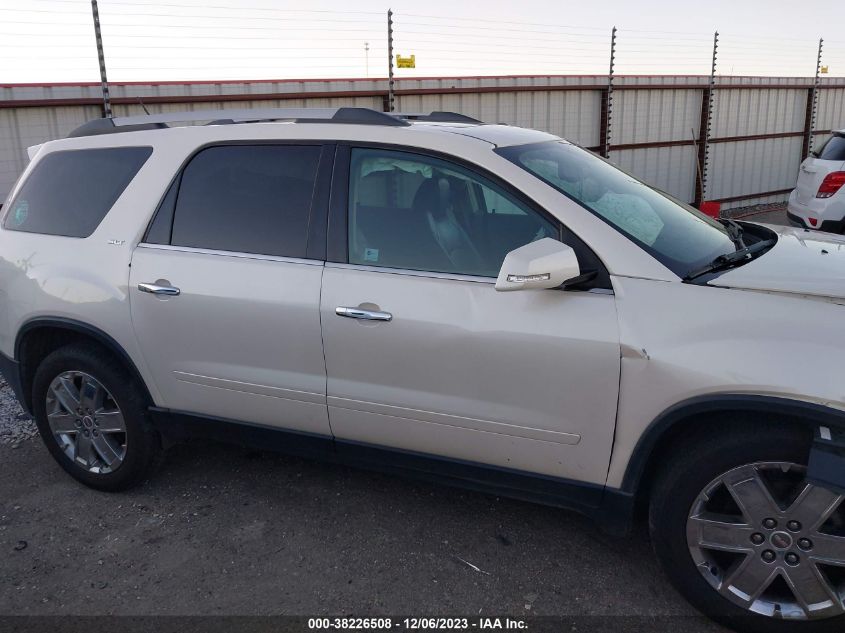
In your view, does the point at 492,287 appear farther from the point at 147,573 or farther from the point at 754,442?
the point at 147,573

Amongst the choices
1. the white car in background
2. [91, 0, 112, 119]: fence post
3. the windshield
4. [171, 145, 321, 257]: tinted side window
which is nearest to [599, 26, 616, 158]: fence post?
the white car in background

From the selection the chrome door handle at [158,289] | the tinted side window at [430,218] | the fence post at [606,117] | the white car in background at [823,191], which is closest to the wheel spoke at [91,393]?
the chrome door handle at [158,289]

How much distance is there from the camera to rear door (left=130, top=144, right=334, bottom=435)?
Result: 3205 millimetres

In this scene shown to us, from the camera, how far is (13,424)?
4844 millimetres

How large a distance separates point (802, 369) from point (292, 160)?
223 centimetres

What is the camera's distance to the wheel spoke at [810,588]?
101 inches

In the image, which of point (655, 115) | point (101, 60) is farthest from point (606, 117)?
point (101, 60)

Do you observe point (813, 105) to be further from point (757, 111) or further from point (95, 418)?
point (95, 418)

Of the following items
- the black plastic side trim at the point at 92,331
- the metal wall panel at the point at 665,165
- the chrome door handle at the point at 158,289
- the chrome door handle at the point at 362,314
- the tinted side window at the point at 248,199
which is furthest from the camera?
the metal wall panel at the point at 665,165

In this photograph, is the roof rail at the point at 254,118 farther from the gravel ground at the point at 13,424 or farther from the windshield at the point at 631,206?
the gravel ground at the point at 13,424

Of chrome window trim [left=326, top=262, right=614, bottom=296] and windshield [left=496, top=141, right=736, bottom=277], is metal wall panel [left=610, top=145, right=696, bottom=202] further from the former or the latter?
chrome window trim [left=326, top=262, right=614, bottom=296]

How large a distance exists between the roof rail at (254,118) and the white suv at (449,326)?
21 millimetres

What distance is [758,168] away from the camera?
47.3ft

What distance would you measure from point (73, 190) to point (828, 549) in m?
3.73
